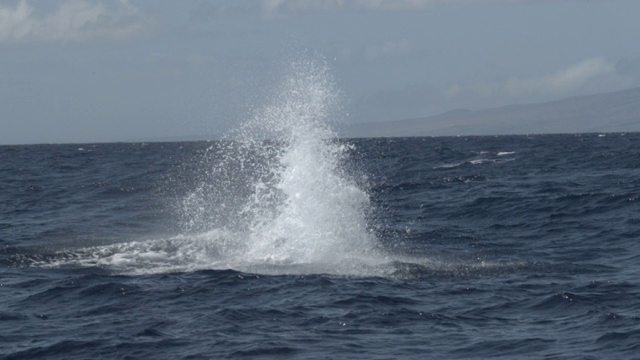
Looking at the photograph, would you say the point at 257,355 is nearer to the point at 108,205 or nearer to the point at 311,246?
the point at 311,246

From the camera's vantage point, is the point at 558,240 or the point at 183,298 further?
the point at 558,240

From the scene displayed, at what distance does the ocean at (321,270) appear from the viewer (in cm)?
1603

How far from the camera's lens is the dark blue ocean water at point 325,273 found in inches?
631

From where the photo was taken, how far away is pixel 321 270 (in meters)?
22.5

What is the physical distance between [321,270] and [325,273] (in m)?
0.45

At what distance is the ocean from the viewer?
16031 mm

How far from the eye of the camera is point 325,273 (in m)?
22.0

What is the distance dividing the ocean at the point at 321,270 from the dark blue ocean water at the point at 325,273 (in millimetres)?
57

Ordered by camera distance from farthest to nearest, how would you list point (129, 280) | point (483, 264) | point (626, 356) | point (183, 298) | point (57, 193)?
point (57, 193) → point (483, 264) → point (129, 280) → point (183, 298) → point (626, 356)

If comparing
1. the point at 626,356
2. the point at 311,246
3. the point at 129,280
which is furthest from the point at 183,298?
the point at 626,356

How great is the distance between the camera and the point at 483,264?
23.2 m

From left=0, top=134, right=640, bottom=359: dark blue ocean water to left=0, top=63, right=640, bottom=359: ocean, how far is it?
57mm

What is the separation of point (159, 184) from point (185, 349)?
1354 inches

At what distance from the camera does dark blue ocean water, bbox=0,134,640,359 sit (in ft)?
52.5
